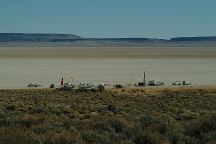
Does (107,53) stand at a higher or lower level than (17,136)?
higher

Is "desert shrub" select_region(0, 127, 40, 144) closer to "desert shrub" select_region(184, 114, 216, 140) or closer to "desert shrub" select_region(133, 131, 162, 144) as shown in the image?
"desert shrub" select_region(133, 131, 162, 144)

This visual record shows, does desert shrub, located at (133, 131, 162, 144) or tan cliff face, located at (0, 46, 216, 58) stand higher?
tan cliff face, located at (0, 46, 216, 58)

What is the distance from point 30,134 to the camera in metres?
7.95

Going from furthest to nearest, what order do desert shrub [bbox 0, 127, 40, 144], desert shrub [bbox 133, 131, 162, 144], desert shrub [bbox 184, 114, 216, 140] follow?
1. desert shrub [bbox 184, 114, 216, 140]
2. desert shrub [bbox 133, 131, 162, 144]
3. desert shrub [bbox 0, 127, 40, 144]

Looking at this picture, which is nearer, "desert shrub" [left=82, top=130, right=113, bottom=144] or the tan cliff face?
"desert shrub" [left=82, top=130, right=113, bottom=144]

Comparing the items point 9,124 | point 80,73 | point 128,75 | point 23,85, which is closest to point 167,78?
point 128,75

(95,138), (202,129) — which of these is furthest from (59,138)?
(202,129)

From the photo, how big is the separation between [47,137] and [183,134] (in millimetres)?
2354

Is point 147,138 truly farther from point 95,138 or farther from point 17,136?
point 17,136

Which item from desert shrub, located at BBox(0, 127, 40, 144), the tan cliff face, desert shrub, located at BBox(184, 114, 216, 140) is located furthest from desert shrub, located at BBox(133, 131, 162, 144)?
the tan cliff face

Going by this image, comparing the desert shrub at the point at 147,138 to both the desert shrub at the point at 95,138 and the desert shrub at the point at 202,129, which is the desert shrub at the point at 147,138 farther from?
the desert shrub at the point at 202,129

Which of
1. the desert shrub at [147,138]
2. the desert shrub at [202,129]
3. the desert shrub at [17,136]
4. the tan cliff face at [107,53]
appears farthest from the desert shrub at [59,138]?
the tan cliff face at [107,53]

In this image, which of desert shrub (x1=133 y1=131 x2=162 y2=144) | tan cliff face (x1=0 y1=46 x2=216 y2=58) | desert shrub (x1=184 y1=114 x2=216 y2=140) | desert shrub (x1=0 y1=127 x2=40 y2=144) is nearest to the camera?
desert shrub (x1=0 y1=127 x2=40 y2=144)

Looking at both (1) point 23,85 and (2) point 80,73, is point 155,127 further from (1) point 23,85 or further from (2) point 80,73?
(2) point 80,73
